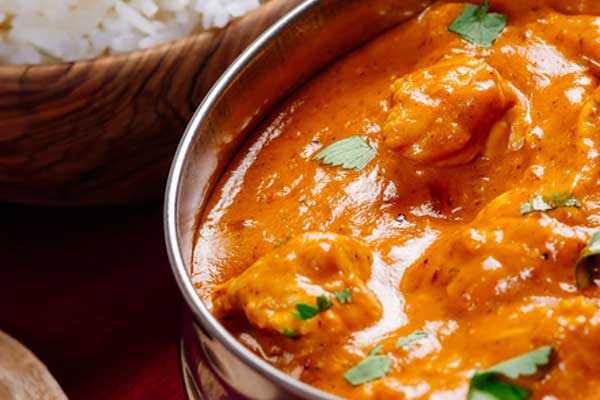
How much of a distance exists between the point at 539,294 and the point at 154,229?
1.13 metres

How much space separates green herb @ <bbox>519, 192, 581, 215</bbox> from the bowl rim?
40cm

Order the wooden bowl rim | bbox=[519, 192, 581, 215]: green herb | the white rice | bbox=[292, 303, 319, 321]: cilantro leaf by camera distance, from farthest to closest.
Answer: the white rice → the wooden bowl rim → bbox=[519, 192, 581, 215]: green herb → bbox=[292, 303, 319, 321]: cilantro leaf

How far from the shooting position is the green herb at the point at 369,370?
1.33 metres

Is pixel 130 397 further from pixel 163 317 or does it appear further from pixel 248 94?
pixel 248 94

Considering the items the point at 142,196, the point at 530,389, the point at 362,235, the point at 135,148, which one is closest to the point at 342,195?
the point at 362,235

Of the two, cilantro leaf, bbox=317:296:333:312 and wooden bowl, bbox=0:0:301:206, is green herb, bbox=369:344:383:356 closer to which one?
cilantro leaf, bbox=317:296:333:312

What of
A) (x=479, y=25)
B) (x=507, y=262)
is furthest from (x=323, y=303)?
(x=479, y=25)

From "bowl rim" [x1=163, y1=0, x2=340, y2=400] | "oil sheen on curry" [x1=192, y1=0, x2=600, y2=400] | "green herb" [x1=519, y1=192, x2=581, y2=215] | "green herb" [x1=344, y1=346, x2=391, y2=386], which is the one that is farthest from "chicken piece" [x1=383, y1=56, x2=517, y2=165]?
"green herb" [x1=344, y1=346, x2=391, y2=386]

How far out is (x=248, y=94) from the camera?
177 centimetres

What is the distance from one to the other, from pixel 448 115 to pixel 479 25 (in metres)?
0.32

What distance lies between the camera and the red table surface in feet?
6.60

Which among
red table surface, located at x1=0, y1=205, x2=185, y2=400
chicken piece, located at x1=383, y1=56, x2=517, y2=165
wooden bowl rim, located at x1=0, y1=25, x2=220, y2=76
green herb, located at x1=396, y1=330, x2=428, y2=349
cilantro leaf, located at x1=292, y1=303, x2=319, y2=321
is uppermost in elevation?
chicken piece, located at x1=383, y1=56, x2=517, y2=165

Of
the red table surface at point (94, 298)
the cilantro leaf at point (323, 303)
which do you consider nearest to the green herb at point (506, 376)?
the cilantro leaf at point (323, 303)

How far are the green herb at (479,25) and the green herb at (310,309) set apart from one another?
66 centimetres
